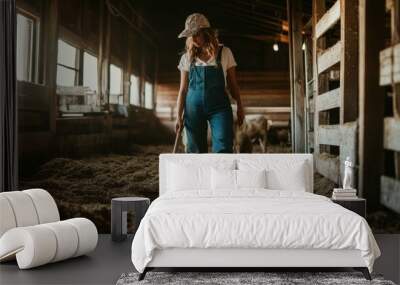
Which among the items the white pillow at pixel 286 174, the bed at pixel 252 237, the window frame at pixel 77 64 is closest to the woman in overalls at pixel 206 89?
the white pillow at pixel 286 174

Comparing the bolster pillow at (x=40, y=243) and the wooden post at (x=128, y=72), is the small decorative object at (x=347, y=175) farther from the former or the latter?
the bolster pillow at (x=40, y=243)

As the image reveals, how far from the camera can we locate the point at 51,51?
20.5 ft

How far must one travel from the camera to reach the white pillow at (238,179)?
5.51 m

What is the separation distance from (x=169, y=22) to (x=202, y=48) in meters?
0.46

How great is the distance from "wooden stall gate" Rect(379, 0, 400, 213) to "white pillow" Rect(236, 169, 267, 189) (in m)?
1.20

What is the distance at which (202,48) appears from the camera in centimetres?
617

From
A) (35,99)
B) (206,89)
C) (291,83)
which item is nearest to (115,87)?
(35,99)

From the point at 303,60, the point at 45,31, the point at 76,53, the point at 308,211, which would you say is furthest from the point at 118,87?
the point at 308,211

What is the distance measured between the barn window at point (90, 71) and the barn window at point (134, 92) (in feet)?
1.26

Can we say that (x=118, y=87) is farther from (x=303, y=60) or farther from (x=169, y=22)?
(x=303, y=60)

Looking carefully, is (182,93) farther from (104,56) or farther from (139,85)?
(104,56)

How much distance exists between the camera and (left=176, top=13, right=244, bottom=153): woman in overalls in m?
6.11

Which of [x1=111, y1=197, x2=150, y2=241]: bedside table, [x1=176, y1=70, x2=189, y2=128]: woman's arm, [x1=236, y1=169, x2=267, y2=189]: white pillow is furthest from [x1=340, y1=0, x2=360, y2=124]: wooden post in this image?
[x1=111, y1=197, x2=150, y2=241]: bedside table

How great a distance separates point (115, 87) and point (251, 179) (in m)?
1.79
